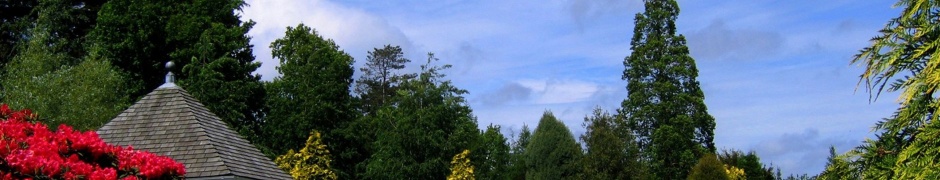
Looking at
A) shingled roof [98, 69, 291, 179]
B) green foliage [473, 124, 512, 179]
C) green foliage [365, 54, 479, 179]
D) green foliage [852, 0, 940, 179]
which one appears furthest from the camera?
green foliage [473, 124, 512, 179]

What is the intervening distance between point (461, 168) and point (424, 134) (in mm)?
1400

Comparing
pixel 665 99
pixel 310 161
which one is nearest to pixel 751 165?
pixel 665 99

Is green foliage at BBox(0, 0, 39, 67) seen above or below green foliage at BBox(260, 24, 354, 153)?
above

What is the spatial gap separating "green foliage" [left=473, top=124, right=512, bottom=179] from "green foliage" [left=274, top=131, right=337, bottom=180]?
4.68m

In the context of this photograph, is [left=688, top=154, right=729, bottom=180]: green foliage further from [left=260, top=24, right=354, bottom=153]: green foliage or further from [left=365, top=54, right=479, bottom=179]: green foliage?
[left=260, top=24, right=354, bottom=153]: green foliage

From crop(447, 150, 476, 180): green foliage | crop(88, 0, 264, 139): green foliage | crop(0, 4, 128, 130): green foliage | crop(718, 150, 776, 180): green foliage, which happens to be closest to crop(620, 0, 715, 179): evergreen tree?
crop(718, 150, 776, 180): green foliage

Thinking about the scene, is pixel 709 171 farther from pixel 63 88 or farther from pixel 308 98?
pixel 63 88

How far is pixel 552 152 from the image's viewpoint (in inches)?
1174

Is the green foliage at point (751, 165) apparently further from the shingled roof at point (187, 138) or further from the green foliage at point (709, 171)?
the shingled roof at point (187, 138)

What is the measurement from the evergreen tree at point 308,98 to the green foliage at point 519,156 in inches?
280

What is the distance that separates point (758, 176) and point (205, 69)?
18.8 metres

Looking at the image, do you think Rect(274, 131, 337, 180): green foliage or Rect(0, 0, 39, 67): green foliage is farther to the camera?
Rect(0, 0, 39, 67): green foliage

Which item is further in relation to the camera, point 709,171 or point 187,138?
point 709,171

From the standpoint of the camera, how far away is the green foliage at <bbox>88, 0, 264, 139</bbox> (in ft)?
95.1
